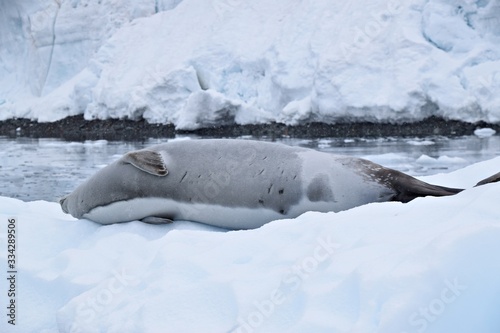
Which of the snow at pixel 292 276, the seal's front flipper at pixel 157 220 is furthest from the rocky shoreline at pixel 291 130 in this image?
the snow at pixel 292 276

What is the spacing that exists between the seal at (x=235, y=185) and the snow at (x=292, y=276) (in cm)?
34

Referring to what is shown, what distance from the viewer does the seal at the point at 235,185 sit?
2.89 metres

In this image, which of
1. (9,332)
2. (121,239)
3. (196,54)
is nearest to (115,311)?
(9,332)

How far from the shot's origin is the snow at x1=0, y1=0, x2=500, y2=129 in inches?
482

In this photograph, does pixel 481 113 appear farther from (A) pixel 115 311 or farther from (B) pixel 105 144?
(A) pixel 115 311

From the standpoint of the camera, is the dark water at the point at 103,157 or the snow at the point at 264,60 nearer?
the dark water at the point at 103,157

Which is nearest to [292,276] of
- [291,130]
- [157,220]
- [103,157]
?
[157,220]

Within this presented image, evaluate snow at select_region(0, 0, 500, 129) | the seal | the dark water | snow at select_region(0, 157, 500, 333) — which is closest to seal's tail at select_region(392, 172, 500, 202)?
the seal

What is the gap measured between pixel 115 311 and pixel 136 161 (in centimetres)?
121

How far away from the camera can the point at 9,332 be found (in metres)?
2.14

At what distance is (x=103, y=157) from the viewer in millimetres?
9711

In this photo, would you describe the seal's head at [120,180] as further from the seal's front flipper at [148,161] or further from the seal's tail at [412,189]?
the seal's tail at [412,189]

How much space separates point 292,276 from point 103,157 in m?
8.23

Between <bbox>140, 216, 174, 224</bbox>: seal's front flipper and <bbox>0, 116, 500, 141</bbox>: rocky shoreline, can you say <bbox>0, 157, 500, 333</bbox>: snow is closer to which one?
<bbox>140, 216, 174, 224</bbox>: seal's front flipper
